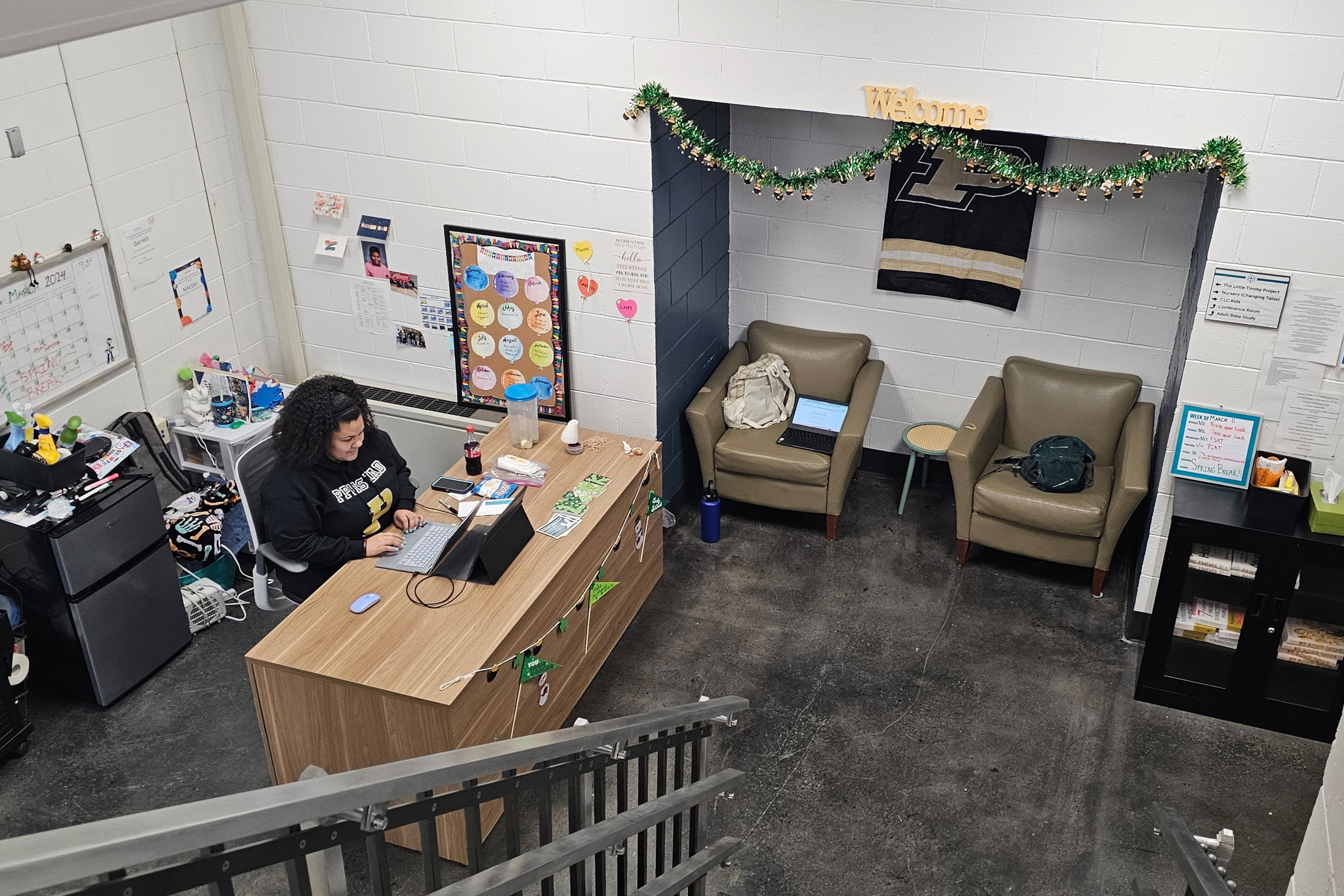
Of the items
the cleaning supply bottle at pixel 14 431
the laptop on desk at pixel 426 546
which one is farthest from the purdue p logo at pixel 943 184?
the cleaning supply bottle at pixel 14 431

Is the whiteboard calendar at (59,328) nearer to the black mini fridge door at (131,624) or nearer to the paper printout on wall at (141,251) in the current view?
the paper printout on wall at (141,251)

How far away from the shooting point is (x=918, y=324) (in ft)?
20.5

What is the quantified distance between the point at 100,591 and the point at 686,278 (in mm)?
3097

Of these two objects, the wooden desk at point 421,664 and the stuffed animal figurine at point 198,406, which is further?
the stuffed animal figurine at point 198,406

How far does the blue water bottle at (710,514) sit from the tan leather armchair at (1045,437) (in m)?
1.24

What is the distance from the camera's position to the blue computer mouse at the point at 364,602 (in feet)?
13.5

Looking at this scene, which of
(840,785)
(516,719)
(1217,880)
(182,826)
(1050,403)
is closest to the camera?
(182,826)

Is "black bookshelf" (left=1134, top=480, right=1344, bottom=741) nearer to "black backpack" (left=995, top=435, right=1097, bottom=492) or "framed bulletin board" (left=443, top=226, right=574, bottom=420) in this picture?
"black backpack" (left=995, top=435, right=1097, bottom=492)

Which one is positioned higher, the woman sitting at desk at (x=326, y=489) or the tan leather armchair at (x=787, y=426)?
the woman sitting at desk at (x=326, y=489)

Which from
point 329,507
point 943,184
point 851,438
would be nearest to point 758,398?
point 851,438

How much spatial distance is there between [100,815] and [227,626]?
3.91 ft

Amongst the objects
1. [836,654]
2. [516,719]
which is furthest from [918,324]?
[516,719]

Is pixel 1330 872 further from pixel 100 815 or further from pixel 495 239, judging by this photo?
pixel 495 239

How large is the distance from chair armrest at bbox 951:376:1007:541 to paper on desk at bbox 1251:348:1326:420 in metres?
1.30
